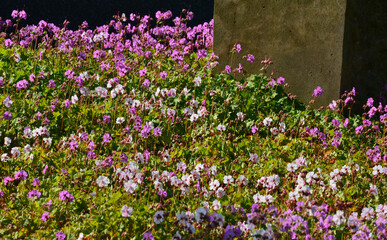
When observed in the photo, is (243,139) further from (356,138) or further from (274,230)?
(274,230)

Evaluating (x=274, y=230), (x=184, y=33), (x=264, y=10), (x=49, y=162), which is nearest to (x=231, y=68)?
(x=264, y=10)

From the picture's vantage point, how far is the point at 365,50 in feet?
22.4

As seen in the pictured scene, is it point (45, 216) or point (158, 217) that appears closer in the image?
point (158, 217)

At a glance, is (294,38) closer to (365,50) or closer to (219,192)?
(365,50)

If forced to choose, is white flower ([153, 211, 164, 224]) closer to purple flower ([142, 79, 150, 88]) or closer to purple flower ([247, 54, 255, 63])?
purple flower ([142, 79, 150, 88])

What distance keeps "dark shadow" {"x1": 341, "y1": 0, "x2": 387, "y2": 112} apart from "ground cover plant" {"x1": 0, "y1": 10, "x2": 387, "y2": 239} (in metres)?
0.30

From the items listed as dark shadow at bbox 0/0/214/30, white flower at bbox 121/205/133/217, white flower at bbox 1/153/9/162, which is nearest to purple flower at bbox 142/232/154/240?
white flower at bbox 121/205/133/217

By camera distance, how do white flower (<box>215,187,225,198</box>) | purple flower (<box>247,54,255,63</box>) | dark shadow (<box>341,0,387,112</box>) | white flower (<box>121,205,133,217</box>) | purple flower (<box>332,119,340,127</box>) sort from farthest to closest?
purple flower (<box>247,54,255,63</box>), dark shadow (<box>341,0,387,112</box>), purple flower (<box>332,119,340,127</box>), white flower (<box>215,187,225,198</box>), white flower (<box>121,205,133,217</box>)

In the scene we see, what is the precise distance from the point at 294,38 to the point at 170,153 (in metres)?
2.38

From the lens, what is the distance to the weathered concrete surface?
666 cm

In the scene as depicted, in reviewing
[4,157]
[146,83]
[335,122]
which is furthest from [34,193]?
[335,122]

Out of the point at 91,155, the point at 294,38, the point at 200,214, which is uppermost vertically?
the point at 294,38

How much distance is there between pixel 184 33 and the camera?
28.9ft

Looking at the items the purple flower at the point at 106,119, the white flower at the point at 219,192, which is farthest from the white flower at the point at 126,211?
the purple flower at the point at 106,119
